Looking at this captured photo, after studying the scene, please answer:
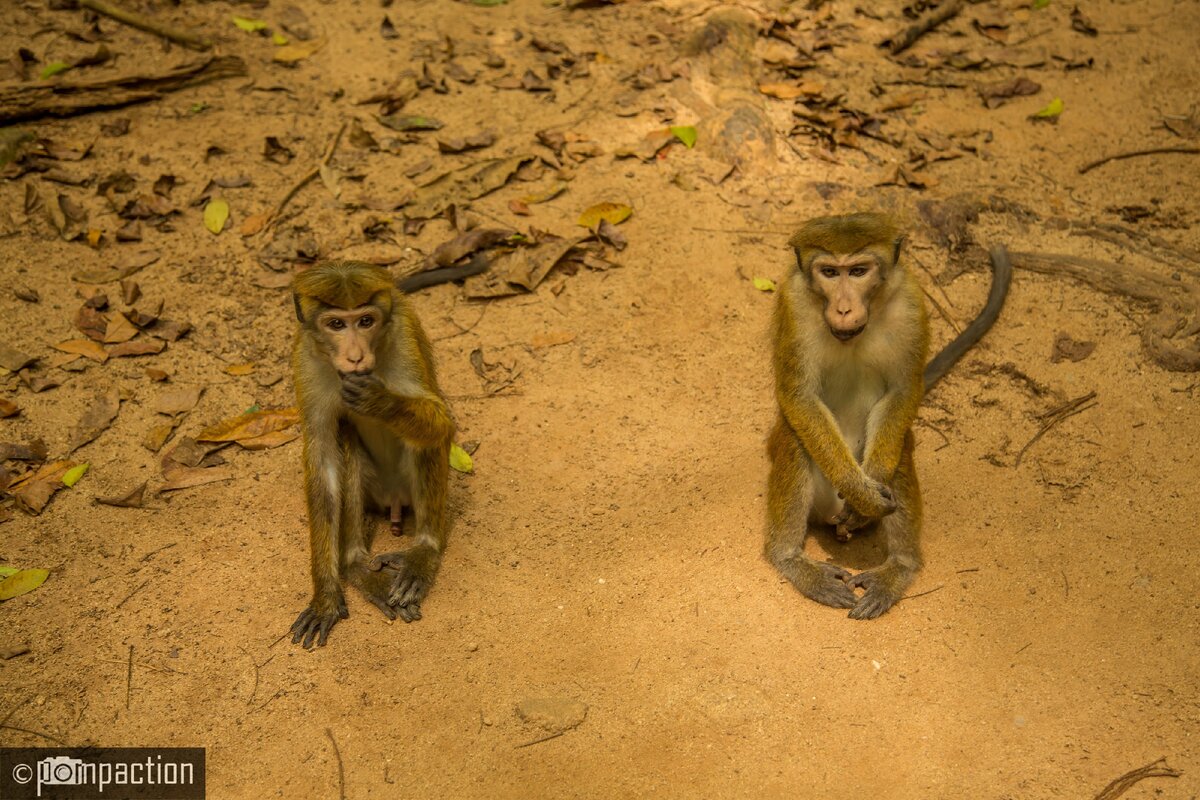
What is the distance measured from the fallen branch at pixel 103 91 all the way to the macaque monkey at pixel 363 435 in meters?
4.67

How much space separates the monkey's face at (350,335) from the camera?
4.73 m

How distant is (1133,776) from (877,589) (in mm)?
1370

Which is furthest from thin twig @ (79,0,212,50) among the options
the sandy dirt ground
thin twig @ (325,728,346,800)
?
thin twig @ (325,728,346,800)

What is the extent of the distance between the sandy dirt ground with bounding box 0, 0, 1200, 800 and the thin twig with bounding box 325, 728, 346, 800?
1cm

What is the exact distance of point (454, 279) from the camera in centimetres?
739

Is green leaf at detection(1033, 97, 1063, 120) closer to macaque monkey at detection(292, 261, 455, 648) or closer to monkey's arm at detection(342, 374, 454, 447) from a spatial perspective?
macaque monkey at detection(292, 261, 455, 648)

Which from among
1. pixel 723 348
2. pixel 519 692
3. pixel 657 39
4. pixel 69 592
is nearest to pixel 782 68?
pixel 657 39

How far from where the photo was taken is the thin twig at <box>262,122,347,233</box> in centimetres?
777

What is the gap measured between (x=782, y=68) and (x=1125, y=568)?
5.56 m

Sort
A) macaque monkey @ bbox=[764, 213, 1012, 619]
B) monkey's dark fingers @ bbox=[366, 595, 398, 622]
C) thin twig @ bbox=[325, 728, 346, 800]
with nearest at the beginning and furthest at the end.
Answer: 1. thin twig @ bbox=[325, 728, 346, 800]
2. macaque monkey @ bbox=[764, 213, 1012, 619]
3. monkey's dark fingers @ bbox=[366, 595, 398, 622]

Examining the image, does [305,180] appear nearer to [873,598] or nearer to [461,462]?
[461,462]

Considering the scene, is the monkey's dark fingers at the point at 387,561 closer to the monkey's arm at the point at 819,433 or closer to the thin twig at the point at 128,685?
the thin twig at the point at 128,685

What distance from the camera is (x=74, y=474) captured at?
19.2ft

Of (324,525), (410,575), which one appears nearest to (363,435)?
(324,525)
